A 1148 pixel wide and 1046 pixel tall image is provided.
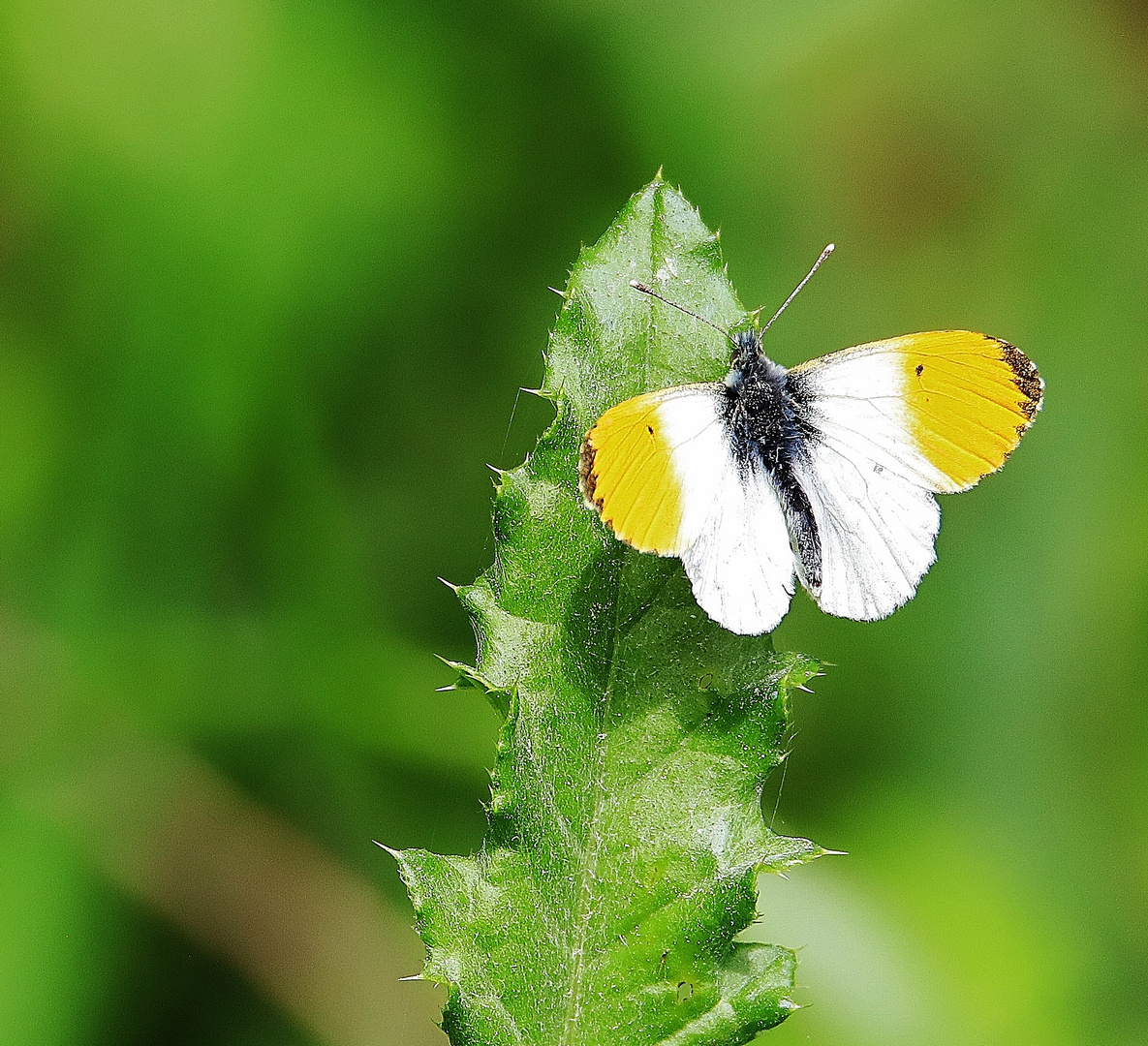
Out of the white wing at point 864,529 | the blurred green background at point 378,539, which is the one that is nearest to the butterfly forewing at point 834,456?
the white wing at point 864,529

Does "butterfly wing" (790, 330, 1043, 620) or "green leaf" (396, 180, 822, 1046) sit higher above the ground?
"butterfly wing" (790, 330, 1043, 620)

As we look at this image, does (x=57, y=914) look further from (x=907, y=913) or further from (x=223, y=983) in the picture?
(x=907, y=913)

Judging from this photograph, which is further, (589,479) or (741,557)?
(741,557)

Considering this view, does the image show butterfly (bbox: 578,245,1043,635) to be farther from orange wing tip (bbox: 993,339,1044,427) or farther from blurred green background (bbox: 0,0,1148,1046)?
blurred green background (bbox: 0,0,1148,1046)

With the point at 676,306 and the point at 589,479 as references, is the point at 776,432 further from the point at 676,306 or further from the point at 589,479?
the point at 589,479

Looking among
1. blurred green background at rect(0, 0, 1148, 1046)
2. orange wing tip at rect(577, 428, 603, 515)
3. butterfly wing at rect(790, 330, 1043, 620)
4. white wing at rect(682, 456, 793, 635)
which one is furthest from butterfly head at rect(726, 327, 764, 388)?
blurred green background at rect(0, 0, 1148, 1046)

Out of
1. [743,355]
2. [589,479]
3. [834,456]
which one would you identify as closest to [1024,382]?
[834,456]
